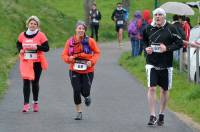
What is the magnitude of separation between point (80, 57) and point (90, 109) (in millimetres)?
1670

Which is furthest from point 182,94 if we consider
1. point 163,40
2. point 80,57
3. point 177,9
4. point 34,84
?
point 177,9

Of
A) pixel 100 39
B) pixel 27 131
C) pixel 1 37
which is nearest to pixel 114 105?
pixel 27 131

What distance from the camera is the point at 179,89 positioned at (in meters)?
15.5

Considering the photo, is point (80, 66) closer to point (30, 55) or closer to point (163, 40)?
point (30, 55)

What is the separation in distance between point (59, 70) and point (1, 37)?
5.76 meters

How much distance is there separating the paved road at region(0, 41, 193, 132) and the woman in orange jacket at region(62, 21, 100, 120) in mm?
594

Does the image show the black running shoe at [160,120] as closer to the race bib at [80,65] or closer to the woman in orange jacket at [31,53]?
the race bib at [80,65]

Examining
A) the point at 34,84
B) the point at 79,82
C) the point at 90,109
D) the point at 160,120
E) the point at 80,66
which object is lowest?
the point at 90,109

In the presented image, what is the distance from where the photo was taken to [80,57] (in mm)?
11695

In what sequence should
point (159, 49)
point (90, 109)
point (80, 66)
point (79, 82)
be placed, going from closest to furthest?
point (159, 49)
point (80, 66)
point (79, 82)
point (90, 109)

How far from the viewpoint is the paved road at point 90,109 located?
10914 millimetres

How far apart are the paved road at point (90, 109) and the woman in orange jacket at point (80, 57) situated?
594 mm

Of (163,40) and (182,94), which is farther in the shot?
(182,94)

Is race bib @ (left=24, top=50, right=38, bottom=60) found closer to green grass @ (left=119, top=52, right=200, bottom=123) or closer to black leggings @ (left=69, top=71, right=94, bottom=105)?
black leggings @ (left=69, top=71, right=94, bottom=105)
